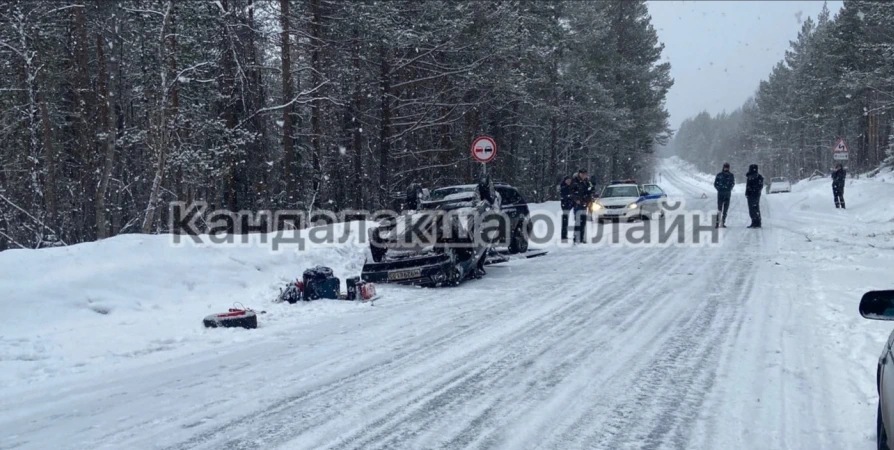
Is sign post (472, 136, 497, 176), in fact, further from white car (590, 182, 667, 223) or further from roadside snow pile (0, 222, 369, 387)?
white car (590, 182, 667, 223)

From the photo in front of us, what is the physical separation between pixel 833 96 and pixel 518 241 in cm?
5314

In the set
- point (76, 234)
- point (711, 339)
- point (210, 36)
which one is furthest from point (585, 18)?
point (711, 339)

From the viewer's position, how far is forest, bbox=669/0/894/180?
40.4 meters

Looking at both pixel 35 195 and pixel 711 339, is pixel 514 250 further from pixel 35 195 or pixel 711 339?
pixel 35 195

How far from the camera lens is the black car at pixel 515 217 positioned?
14.8 m

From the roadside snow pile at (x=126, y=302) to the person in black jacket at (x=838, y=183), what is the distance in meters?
21.3

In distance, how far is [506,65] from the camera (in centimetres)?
2562

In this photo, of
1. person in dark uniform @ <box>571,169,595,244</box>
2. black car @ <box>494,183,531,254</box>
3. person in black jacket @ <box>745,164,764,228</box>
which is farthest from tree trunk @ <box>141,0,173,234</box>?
person in black jacket @ <box>745,164,764,228</box>

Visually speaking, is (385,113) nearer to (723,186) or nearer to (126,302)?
(723,186)

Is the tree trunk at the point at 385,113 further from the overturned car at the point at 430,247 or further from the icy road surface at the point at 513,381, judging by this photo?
the icy road surface at the point at 513,381

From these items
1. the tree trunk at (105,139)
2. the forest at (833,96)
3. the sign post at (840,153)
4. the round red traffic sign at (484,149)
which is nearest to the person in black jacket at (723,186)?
the round red traffic sign at (484,149)

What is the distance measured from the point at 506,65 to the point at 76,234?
19.1 m

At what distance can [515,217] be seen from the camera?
14938mm

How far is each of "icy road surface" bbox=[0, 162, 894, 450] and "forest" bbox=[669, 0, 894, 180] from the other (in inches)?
1361
